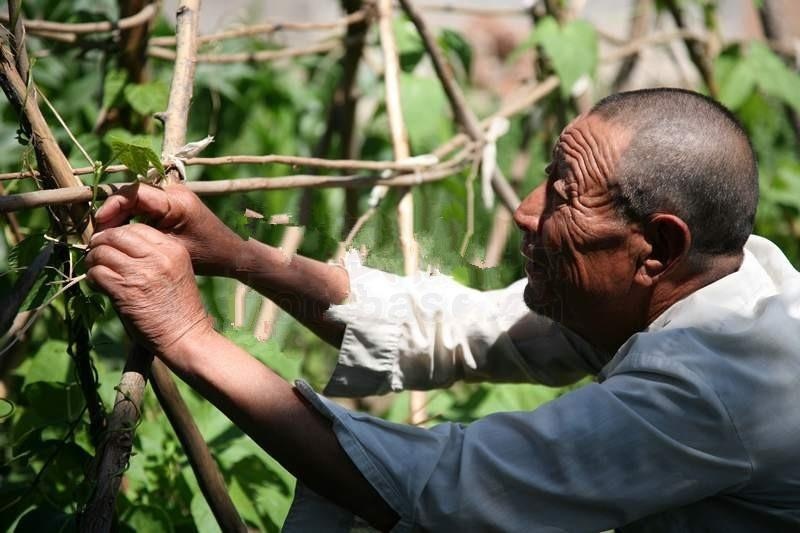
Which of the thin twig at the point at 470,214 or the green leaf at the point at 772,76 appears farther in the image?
the green leaf at the point at 772,76

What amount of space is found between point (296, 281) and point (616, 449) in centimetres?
54

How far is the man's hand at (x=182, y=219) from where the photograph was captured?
1.24m

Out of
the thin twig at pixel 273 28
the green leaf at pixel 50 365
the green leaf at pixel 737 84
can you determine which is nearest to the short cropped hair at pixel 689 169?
the thin twig at pixel 273 28

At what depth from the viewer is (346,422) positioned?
1.22m

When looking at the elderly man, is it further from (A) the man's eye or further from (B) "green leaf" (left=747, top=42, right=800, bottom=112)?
(B) "green leaf" (left=747, top=42, right=800, bottom=112)

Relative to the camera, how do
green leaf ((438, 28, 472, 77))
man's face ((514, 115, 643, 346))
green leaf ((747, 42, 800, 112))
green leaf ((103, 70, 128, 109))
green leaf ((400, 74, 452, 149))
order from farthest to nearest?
1. green leaf ((747, 42, 800, 112))
2. green leaf ((438, 28, 472, 77))
3. green leaf ((400, 74, 452, 149))
4. green leaf ((103, 70, 128, 109))
5. man's face ((514, 115, 643, 346))

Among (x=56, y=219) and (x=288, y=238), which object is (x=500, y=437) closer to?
(x=288, y=238)

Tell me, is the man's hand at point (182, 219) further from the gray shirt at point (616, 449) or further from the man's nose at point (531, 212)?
the man's nose at point (531, 212)

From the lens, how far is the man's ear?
1362 mm

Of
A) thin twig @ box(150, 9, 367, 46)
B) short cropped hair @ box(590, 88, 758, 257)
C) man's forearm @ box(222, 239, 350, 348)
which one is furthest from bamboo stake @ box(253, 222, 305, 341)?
thin twig @ box(150, 9, 367, 46)

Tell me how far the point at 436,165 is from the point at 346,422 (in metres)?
0.91

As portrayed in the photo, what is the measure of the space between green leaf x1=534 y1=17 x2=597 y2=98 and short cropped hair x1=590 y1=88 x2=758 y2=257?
3.50 ft

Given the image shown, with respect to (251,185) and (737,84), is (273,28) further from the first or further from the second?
(737,84)

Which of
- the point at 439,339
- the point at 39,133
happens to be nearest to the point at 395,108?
the point at 439,339
